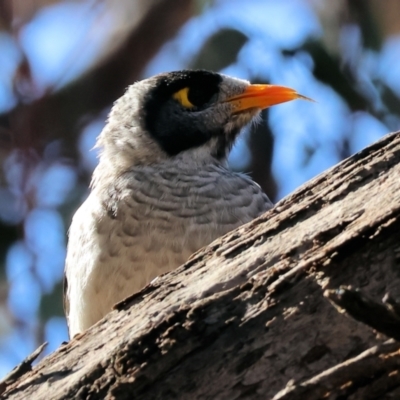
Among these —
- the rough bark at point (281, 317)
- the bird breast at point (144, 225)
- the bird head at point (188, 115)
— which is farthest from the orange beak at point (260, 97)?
the rough bark at point (281, 317)

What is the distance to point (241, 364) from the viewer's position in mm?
1519

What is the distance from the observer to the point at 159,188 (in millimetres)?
3301

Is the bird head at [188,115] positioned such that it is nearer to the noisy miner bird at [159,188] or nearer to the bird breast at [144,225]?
the noisy miner bird at [159,188]

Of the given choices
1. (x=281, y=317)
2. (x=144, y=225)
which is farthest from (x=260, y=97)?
(x=281, y=317)

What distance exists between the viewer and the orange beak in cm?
364

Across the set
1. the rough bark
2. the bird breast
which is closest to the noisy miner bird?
the bird breast

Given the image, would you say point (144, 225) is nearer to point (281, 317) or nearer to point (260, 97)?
point (260, 97)

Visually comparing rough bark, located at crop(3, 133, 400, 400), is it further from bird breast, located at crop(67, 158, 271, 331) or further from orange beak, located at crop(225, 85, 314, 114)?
orange beak, located at crop(225, 85, 314, 114)

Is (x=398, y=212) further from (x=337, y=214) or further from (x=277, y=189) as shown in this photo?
(x=277, y=189)

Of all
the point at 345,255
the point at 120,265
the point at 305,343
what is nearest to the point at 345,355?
the point at 305,343

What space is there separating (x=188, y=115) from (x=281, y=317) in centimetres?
231

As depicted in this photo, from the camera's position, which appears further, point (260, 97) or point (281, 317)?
point (260, 97)

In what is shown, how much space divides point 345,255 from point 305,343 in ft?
0.57

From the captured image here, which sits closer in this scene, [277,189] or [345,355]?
[345,355]
